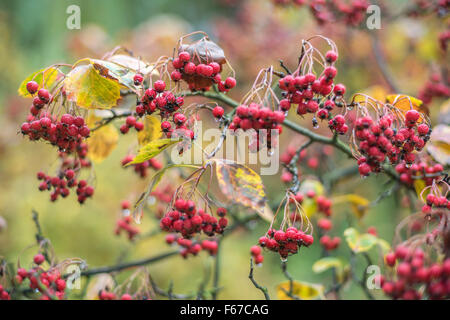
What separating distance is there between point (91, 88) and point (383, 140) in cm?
59

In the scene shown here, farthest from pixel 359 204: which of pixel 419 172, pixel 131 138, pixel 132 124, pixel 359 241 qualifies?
pixel 131 138

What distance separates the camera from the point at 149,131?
96 centimetres

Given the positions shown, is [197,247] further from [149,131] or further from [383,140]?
[383,140]

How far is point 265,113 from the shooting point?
0.65 metres

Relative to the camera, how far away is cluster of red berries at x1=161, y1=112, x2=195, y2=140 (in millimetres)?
733

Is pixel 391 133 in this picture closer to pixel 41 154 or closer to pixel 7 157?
pixel 41 154

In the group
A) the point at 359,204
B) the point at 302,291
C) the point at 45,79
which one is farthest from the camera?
the point at 359,204

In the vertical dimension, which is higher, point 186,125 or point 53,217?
point 53,217

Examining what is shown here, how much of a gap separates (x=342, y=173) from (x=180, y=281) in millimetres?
1262

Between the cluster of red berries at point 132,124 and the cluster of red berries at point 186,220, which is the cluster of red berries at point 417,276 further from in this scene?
the cluster of red berries at point 132,124

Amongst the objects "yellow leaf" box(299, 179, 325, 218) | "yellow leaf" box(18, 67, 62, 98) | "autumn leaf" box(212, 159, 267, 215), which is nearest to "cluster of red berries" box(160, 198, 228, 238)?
"autumn leaf" box(212, 159, 267, 215)

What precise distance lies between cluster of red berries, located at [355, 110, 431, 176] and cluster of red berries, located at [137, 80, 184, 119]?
1.18 feet

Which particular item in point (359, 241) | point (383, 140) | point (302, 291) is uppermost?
point (383, 140)
